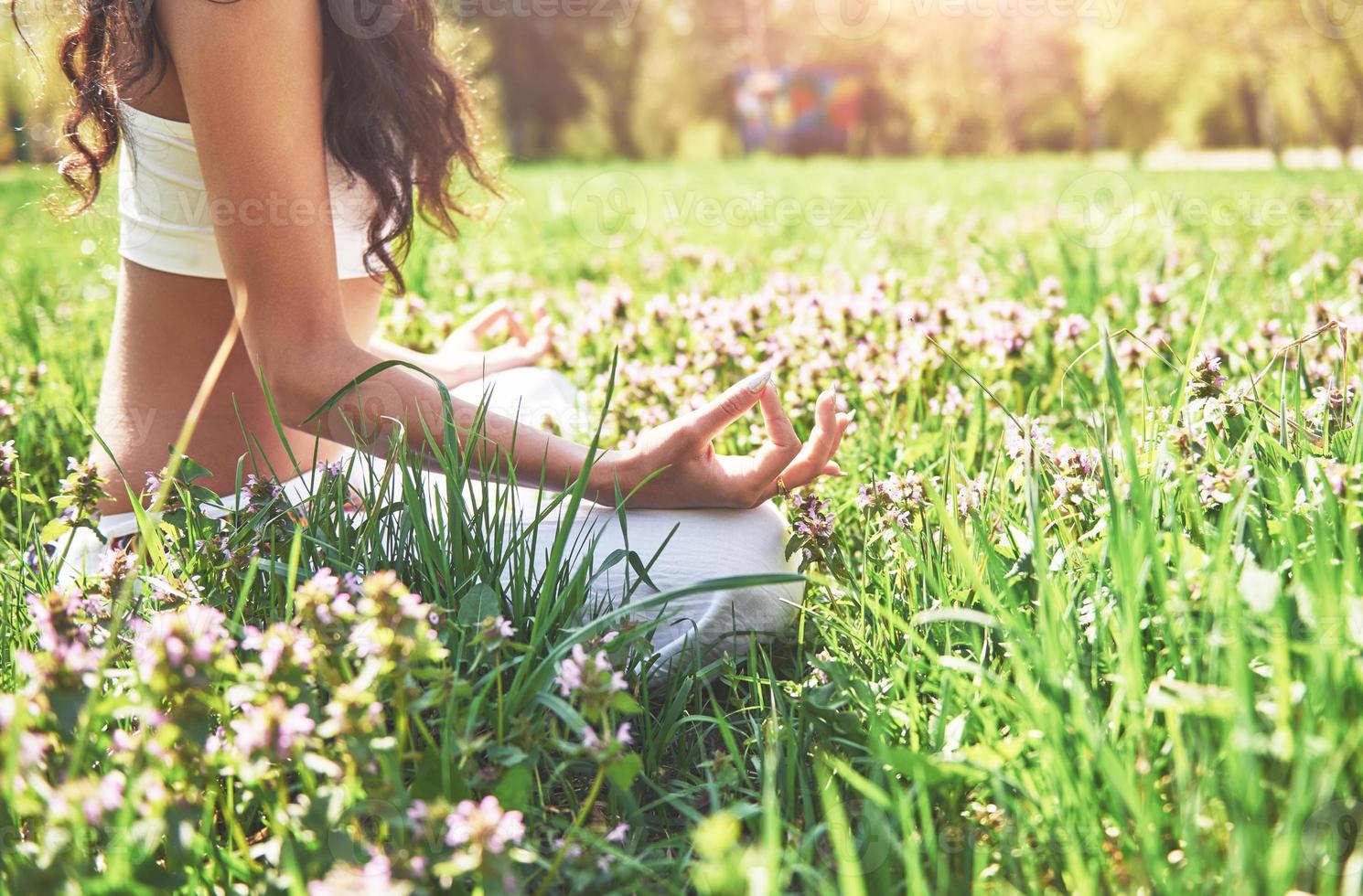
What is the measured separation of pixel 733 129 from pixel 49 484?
4944cm

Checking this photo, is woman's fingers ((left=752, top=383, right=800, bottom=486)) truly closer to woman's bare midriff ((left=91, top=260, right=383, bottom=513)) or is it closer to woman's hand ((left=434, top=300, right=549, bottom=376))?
woman's bare midriff ((left=91, top=260, right=383, bottom=513))

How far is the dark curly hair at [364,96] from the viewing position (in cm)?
193

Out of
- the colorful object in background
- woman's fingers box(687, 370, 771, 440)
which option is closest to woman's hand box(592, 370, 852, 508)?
woman's fingers box(687, 370, 771, 440)

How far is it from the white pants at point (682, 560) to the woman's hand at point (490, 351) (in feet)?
2.62

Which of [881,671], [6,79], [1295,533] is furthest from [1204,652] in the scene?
[6,79]

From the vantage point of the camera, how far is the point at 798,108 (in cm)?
5597

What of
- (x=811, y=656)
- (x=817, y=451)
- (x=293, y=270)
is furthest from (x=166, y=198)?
(x=811, y=656)

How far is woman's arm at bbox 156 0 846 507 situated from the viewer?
1781 mm

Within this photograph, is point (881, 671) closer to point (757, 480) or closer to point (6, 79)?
point (757, 480)

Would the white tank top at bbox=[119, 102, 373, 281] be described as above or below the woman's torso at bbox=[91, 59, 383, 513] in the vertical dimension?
above

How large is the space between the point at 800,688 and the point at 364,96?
1413 millimetres

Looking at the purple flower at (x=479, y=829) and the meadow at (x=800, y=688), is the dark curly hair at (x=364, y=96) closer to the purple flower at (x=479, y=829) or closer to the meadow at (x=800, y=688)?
the meadow at (x=800, y=688)

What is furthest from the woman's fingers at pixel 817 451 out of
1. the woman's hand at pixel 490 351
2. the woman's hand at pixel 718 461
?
the woman's hand at pixel 490 351

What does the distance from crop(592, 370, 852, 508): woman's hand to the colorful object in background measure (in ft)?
157
